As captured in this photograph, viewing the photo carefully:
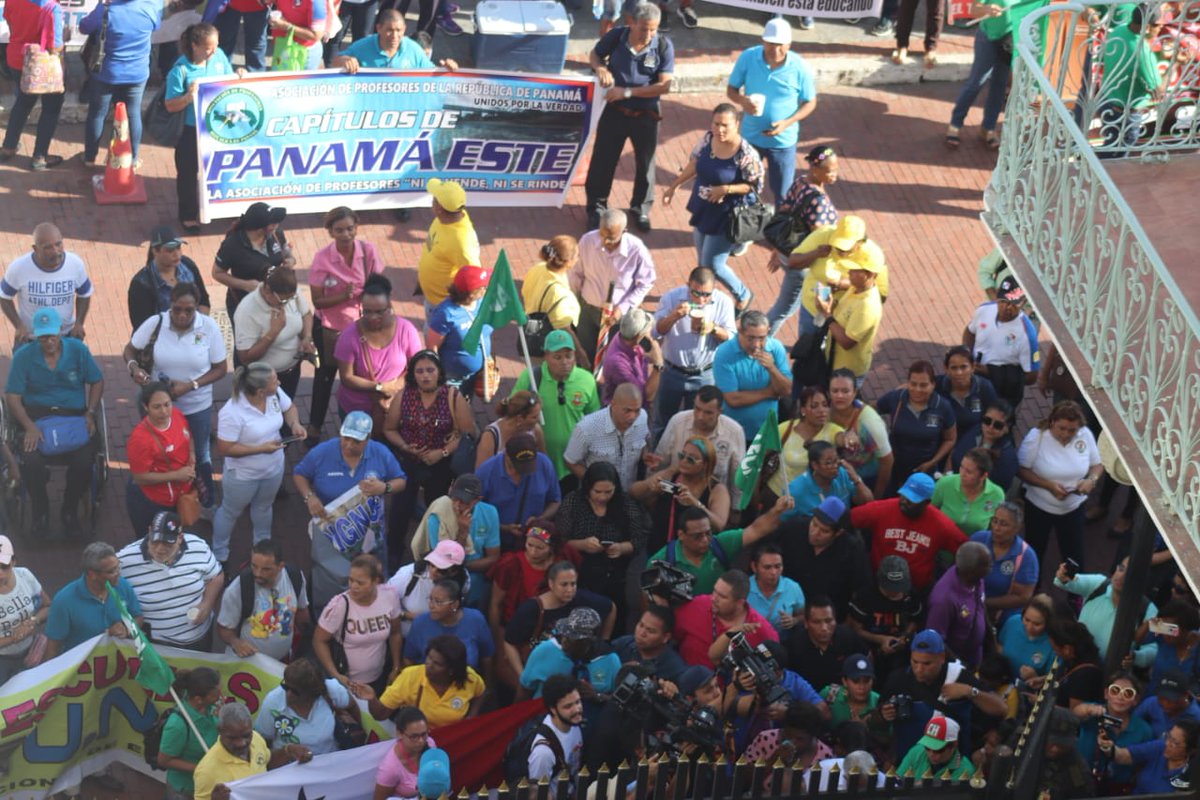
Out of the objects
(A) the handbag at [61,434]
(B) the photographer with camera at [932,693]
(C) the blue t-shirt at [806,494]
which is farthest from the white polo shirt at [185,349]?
(B) the photographer with camera at [932,693]

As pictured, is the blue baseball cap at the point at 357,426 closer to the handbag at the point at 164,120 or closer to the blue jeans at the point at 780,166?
the handbag at the point at 164,120

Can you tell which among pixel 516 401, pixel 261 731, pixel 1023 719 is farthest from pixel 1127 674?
pixel 261 731

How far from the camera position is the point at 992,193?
11.0m

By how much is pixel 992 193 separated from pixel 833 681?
289 cm

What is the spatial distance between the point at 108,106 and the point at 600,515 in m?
6.21

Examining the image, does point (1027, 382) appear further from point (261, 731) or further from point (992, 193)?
point (261, 731)

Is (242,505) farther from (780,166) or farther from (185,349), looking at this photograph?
(780,166)

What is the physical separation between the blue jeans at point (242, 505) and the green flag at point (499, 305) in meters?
1.61

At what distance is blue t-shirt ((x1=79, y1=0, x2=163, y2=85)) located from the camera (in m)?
15.6

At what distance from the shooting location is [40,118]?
16.2 meters

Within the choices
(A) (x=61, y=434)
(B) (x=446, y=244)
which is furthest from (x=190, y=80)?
(A) (x=61, y=434)

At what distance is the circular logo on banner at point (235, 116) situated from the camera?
14977 mm

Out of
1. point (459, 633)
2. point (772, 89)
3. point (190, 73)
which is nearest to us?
point (459, 633)

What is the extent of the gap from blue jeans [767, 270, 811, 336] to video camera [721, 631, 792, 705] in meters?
4.24
